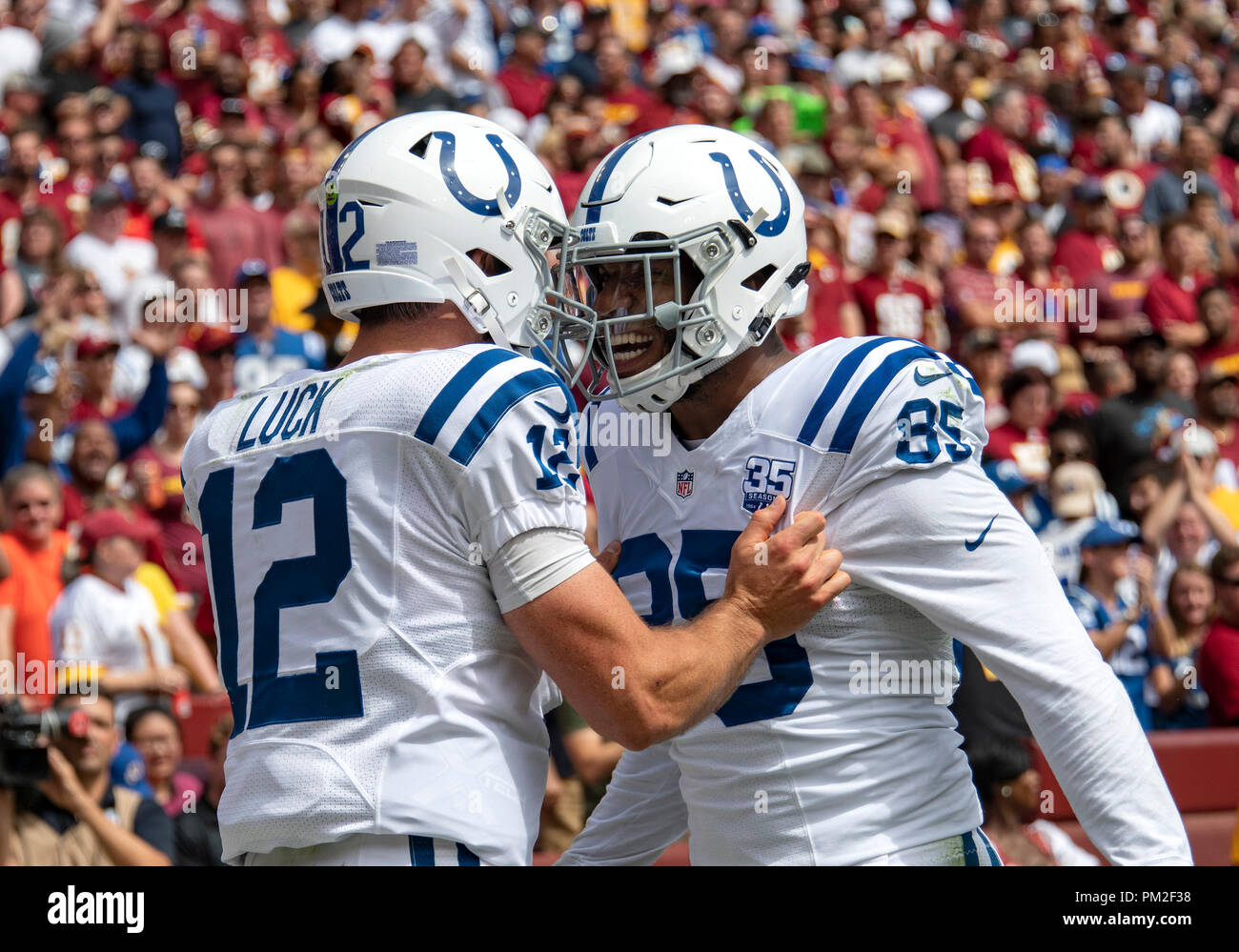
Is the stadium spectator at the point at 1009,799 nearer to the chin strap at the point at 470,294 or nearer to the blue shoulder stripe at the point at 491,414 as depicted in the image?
the chin strap at the point at 470,294

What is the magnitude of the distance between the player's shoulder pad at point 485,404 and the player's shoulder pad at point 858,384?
0.47 m

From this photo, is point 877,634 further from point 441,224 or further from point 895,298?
point 895,298

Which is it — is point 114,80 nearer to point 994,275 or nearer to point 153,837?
point 994,275

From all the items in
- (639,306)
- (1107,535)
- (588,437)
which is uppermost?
(639,306)

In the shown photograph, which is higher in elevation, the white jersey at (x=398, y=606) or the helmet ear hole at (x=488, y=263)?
the helmet ear hole at (x=488, y=263)

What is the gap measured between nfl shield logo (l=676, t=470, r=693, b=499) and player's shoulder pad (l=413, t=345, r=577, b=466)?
1.40ft

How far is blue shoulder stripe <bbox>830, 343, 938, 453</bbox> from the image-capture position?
2711mm

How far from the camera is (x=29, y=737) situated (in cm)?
485

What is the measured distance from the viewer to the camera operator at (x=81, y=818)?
468 centimetres

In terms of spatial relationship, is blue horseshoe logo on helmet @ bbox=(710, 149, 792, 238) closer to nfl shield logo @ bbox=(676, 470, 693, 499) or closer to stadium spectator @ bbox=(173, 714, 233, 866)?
nfl shield logo @ bbox=(676, 470, 693, 499)

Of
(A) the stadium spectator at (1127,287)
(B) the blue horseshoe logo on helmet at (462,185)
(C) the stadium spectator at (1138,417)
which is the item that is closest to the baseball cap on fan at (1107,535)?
(C) the stadium spectator at (1138,417)

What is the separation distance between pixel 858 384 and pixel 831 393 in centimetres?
5

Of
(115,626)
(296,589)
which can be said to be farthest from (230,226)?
(296,589)

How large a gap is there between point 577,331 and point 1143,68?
11.1 metres
